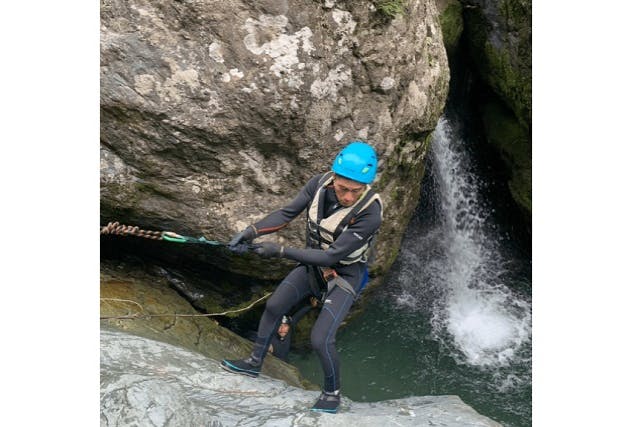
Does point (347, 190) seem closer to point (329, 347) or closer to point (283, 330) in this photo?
point (329, 347)

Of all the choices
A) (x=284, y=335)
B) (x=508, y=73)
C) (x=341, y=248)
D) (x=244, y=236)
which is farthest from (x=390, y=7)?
(x=284, y=335)

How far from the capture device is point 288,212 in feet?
15.5

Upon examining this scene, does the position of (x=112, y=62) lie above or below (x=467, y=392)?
above

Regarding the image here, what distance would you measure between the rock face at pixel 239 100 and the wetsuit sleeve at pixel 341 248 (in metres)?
1.51

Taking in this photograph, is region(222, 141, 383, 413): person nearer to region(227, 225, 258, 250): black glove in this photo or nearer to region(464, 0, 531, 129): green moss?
region(227, 225, 258, 250): black glove

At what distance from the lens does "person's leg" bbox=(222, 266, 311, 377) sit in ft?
15.5

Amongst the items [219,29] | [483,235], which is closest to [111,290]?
[219,29]

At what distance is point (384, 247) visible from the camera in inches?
278

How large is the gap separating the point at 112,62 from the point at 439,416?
158 inches

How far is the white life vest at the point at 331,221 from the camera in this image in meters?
4.38

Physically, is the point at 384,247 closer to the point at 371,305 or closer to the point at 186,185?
the point at 371,305

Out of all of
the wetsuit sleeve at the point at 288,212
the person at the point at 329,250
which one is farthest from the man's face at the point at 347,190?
the wetsuit sleeve at the point at 288,212

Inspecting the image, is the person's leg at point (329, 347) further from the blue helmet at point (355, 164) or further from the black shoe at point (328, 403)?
the blue helmet at point (355, 164)

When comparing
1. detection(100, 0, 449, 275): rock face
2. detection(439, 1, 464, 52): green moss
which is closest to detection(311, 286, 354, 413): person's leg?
detection(100, 0, 449, 275): rock face
